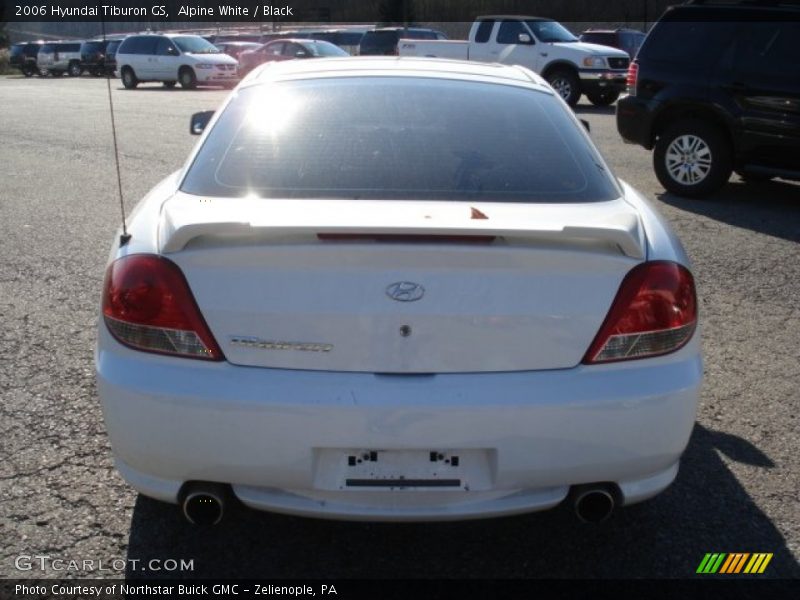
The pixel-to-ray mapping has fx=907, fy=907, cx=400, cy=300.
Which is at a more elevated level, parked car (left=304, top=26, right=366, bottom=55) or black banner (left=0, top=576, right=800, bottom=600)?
black banner (left=0, top=576, right=800, bottom=600)

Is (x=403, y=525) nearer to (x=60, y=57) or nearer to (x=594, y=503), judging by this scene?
(x=594, y=503)

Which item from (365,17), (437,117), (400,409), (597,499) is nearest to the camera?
(400,409)

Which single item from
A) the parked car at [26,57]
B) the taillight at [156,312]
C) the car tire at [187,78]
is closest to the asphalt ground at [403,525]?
the taillight at [156,312]

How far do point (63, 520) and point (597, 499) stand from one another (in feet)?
6.15

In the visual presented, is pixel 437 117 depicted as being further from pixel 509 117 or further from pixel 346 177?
pixel 346 177

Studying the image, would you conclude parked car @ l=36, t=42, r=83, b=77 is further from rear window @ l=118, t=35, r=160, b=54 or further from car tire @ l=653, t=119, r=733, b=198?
car tire @ l=653, t=119, r=733, b=198

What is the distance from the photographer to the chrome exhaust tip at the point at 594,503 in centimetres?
282

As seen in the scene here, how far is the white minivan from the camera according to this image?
3059 centimetres

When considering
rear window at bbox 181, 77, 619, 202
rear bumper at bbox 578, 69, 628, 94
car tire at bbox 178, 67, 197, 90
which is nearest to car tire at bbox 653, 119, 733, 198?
rear window at bbox 181, 77, 619, 202

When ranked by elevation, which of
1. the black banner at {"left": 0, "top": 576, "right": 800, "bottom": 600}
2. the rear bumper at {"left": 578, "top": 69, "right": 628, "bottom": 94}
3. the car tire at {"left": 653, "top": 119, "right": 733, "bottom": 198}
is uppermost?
the black banner at {"left": 0, "top": 576, "right": 800, "bottom": 600}

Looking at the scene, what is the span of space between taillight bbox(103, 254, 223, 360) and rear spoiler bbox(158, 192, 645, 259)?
9cm

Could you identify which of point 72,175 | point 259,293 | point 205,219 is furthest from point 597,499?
point 72,175

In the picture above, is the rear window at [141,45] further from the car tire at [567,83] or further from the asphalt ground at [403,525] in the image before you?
the asphalt ground at [403,525]

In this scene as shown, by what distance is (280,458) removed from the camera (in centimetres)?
266
